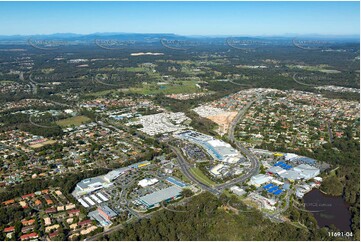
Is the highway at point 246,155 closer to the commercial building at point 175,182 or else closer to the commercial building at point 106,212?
the commercial building at point 175,182

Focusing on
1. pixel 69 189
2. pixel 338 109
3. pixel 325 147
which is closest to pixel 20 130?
pixel 69 189

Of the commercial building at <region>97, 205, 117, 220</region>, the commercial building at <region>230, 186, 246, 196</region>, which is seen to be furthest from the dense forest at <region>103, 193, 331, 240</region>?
the commercial building at <region>230, 186, 246, 196</region>

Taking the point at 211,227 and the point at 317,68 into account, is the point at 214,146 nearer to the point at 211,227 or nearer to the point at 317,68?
the point at 211,227

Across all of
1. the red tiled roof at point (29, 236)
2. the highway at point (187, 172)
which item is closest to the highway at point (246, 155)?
the highway at point (187, 172)

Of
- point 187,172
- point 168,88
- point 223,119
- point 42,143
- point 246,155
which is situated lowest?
point 168,88

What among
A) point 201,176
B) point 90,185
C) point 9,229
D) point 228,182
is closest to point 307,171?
point 228,182

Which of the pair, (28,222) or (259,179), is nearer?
(28,222)

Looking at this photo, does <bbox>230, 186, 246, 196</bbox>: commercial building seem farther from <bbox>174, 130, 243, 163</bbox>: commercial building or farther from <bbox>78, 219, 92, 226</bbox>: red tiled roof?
<bbox>78, 219, 92, 226</bbox>: red tiled roof
